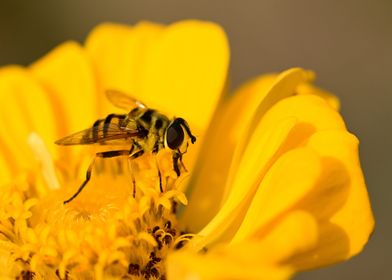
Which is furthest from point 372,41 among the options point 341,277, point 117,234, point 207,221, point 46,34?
point 117,234

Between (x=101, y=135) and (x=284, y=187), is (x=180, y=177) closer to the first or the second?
(x=101, y=135)

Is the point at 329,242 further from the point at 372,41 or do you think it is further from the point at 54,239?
the point at 372,41

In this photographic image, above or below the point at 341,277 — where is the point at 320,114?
above

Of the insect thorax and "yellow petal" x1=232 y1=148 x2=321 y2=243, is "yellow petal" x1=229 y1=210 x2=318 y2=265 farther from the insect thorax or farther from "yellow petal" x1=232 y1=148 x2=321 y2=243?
the insect thorax

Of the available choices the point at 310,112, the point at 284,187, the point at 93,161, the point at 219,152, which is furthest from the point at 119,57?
the point at 284,187

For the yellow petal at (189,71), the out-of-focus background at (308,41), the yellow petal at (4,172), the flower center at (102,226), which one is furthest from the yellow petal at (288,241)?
the out-of-focus background at (308,41)

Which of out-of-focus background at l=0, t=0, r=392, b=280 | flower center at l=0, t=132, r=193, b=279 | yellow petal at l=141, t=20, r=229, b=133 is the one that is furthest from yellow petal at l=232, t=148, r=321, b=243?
out-of-focus background at l=0, t=0, r=392, b=280

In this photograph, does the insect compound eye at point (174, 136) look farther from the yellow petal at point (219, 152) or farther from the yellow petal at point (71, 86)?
the yellow petal at point (71, 86)
